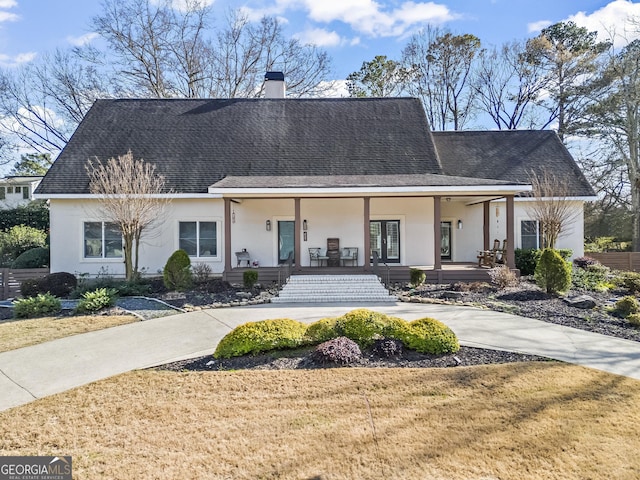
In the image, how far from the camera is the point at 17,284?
1334 centimetres

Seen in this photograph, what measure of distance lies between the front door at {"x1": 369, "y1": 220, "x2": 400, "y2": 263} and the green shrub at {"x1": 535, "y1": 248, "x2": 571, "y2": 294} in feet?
18.2

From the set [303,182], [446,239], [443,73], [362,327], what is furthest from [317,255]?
[443,73]

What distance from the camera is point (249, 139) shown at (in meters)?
17.4

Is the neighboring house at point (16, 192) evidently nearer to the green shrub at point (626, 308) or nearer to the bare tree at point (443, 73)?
the bare tree at point (443, 73)

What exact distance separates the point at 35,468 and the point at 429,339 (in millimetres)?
5146

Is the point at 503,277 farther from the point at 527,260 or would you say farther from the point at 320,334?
the point at 320,334

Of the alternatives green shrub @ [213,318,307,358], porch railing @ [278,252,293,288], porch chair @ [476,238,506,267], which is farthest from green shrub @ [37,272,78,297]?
porch chair @ [476,238,506,267]

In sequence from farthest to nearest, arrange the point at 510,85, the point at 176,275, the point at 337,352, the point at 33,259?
the point at 510,85
the point at 33,259
the point at 176,275
the point at 337,352

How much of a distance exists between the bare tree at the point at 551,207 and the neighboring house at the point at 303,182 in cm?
88

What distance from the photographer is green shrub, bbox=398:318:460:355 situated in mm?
6230

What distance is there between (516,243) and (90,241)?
672 inches

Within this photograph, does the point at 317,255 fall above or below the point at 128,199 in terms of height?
below

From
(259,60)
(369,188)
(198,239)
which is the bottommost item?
(198,239)

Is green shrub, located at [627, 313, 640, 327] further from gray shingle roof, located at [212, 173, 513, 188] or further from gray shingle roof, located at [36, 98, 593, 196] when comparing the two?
gray shingle roof, located at [36, 98, 593, 196]
